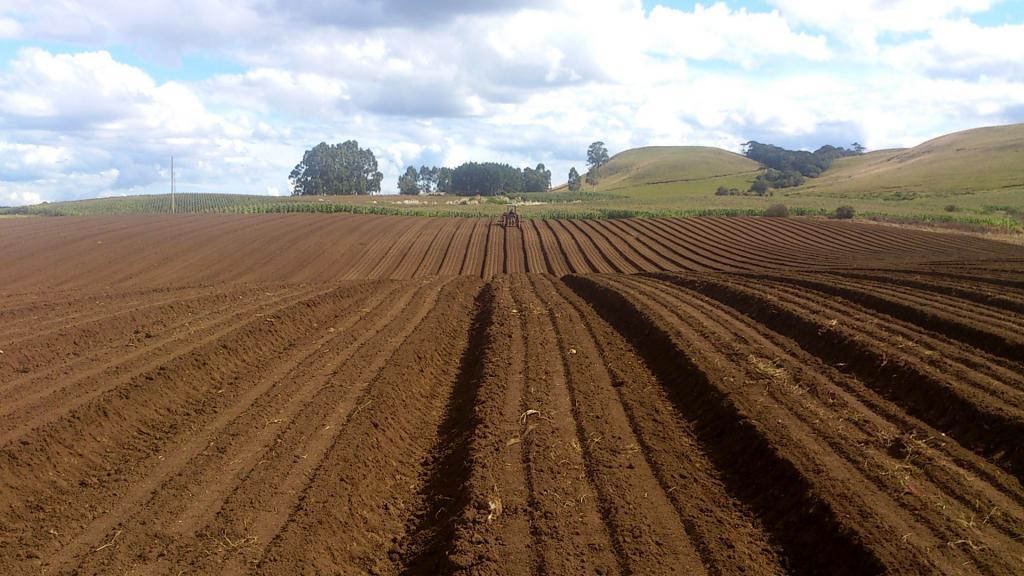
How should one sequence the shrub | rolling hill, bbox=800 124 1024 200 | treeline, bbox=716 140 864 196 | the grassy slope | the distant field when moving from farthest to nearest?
treeline, bbox=716 140 864 196 → rolling hill, bbox=800 124 1024 200 → the grassy slope → the distant field → the shrub

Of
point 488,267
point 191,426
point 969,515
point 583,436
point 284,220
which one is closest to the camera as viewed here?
point 969,515

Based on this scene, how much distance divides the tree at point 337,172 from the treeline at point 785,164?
61.0m

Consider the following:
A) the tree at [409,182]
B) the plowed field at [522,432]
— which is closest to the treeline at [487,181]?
the tree at [409,182]

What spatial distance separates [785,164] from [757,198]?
45.6 m

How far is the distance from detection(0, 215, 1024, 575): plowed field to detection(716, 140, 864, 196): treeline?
84044mm

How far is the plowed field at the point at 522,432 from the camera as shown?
19.2 ft

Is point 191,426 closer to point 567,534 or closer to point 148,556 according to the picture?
point 148,556

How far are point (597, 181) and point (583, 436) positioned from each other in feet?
455

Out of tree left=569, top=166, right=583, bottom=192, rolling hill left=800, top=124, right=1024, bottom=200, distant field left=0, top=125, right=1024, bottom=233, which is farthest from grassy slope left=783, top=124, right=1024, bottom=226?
tree left=569, top=166, right=583, bottom=192

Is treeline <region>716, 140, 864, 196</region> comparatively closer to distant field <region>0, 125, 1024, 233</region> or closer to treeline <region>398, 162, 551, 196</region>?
distant field <region>0, 125, 1024, 233</region>

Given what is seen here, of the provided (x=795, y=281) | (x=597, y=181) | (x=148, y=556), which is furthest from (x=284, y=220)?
(x=597, y=181)

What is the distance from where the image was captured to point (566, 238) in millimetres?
39844

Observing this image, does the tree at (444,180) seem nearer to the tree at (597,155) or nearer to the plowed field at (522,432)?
the tree at (597,155)

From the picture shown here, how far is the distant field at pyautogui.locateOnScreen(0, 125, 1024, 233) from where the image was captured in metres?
60.3
